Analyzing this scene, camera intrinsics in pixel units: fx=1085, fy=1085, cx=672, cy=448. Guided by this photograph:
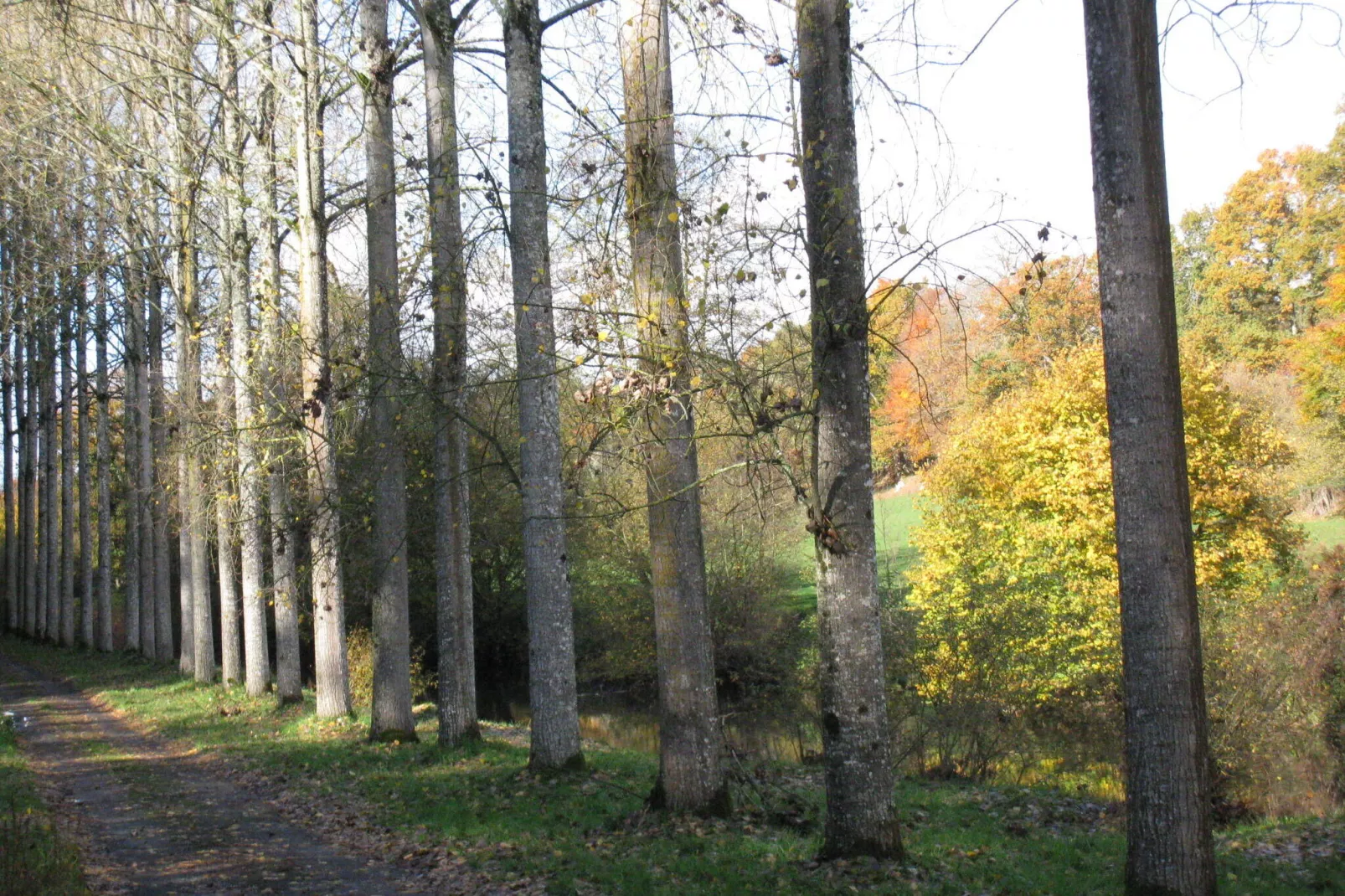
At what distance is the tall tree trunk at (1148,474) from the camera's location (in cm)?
577

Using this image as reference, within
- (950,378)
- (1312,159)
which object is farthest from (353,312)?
(1312,159)

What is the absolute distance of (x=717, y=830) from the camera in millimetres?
8516

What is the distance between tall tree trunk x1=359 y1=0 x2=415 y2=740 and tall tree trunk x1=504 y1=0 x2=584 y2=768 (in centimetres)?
306

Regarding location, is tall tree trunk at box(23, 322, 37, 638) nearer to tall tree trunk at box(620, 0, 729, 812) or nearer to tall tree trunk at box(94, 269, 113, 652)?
tall tree trunk at box(94, 269, 113, 652)

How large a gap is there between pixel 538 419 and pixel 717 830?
14.1ft

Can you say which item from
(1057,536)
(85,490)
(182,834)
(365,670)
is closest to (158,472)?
(365,670)

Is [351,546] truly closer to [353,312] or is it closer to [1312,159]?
[353,312]

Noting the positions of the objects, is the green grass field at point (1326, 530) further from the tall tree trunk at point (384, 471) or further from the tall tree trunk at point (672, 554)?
the tall tree trunk at point (672, 554)

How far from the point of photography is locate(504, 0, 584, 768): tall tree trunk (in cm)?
1055

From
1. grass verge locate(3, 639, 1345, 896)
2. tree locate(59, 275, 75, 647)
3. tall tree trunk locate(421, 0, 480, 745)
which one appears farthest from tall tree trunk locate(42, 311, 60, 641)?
tall tree trunk locate(421, 0, 480, 745)

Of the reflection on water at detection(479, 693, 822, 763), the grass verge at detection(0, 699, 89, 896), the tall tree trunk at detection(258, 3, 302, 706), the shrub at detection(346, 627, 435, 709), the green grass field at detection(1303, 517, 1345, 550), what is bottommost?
the reflection on water at detection(479, 693, 822, 763)

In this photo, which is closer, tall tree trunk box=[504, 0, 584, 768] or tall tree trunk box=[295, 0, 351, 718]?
tall tree trunk box=[504, 0, 584, 768]

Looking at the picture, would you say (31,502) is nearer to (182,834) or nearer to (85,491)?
(85,491)

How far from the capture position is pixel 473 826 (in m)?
9.12
